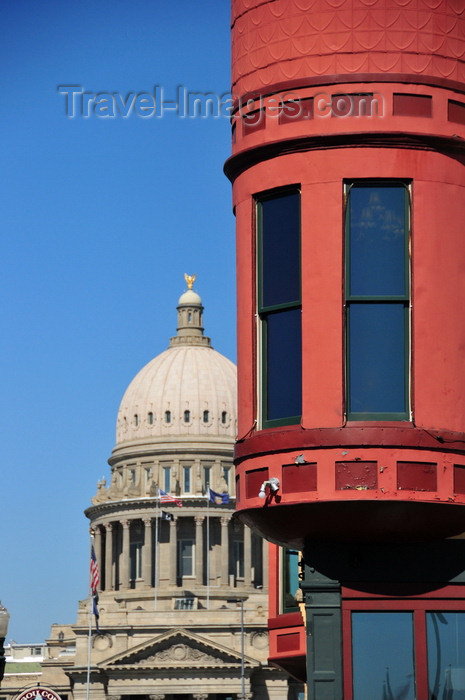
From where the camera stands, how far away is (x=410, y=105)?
1202 cm

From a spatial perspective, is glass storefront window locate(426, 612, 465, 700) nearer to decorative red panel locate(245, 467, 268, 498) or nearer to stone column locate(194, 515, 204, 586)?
decorative red panel locate(245, 467, 268, 498)

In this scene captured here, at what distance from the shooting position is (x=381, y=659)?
38.9ft

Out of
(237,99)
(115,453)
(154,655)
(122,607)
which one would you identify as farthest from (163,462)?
(237,99)

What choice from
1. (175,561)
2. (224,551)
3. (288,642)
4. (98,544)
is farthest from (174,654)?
(288,642)

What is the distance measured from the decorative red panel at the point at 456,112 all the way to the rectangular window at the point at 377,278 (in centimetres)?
64

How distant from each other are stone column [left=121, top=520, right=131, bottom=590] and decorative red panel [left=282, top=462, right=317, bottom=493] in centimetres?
13047

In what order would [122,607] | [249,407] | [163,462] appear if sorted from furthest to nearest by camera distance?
[163,462], [122,607], [249,407]

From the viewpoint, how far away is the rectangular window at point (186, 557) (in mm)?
142000

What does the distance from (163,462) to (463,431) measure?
137 metres

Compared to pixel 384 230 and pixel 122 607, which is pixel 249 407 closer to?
pixel 384 230

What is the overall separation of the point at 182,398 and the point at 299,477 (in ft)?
459

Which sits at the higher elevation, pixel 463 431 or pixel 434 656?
pixel 463 431

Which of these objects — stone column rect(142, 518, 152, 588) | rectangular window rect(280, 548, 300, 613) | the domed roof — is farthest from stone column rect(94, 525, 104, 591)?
rectangular window rect(280, 548, 300, 613)

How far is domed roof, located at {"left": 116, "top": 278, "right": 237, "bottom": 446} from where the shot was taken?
149875mm
